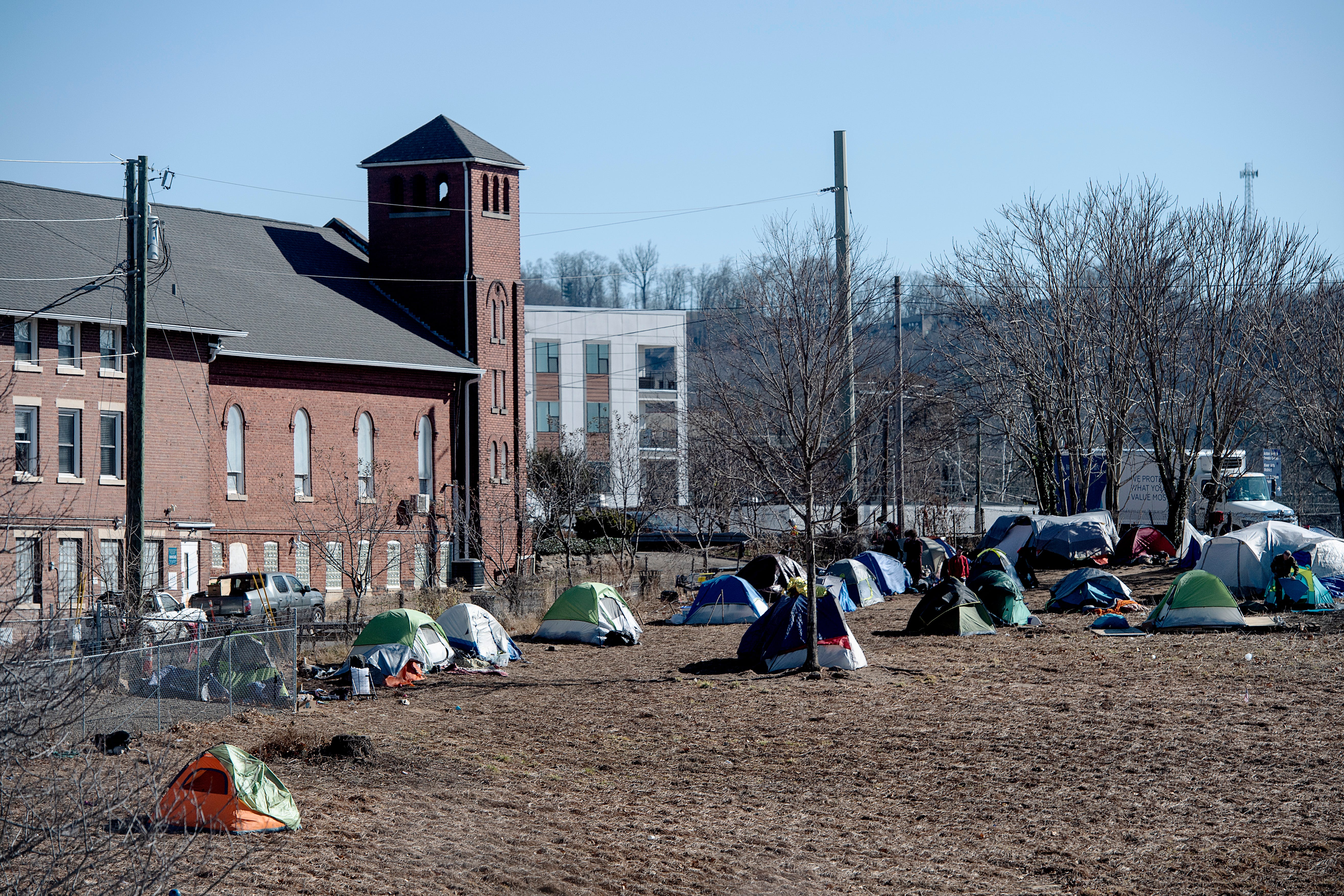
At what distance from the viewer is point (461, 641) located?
21562mm

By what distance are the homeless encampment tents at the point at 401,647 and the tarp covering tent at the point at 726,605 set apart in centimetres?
773

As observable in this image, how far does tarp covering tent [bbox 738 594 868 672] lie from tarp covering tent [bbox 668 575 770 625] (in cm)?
696

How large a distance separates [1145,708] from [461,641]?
11564 millimetres

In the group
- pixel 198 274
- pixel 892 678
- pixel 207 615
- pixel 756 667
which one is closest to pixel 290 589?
pixel 207 615

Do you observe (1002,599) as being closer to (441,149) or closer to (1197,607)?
(1197,607)

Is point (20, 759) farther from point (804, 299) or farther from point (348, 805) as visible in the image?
point (804, 299)

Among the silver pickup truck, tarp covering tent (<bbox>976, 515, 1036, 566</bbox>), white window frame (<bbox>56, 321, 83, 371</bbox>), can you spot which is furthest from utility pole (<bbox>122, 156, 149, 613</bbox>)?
tarp covering tent (<bbox>976, 515, 1036, 566</bbox>)

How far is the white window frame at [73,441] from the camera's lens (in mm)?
32094

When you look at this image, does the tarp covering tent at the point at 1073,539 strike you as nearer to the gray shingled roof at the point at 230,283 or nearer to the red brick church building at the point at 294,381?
the red brick church building at the point at 294,381

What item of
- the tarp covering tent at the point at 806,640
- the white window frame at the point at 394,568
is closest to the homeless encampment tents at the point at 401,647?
the tarp covering tent at the point at 806,640

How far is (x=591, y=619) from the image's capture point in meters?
24.4

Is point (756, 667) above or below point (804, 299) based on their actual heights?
below

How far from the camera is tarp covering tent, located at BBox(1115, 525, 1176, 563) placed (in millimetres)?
34188

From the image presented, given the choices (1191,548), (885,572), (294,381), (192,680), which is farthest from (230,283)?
(1191,548)
